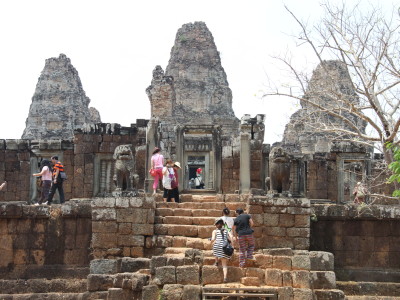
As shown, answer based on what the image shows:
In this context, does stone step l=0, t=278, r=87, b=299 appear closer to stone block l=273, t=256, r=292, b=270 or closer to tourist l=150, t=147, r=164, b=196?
tourist l=150, t=147, r=164, b=196

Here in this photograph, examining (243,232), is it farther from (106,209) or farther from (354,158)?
(354,158)

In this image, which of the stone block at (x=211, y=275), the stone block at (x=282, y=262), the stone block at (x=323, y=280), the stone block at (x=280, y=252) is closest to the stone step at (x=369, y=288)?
the stone block at (x=323, y=280)

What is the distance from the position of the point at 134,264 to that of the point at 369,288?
4689mm

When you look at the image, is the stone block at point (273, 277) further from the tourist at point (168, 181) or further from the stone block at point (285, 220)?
the tourist at point (168, 181)

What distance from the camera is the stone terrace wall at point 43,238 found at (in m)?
12.4

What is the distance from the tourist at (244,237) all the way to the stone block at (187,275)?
2.96ft

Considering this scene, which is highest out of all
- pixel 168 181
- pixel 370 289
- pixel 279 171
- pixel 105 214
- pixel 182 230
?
pixel 279 171

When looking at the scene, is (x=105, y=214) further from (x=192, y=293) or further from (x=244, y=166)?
(x=244, y=166)

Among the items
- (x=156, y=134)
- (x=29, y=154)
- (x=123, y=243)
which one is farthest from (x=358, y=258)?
(x=29, y=154)

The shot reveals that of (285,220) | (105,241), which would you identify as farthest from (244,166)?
Answer: (105,241)

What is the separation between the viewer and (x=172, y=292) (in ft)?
31.6

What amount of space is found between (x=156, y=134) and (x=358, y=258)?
228 inches

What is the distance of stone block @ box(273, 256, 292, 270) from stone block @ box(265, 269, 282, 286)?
0.56 m

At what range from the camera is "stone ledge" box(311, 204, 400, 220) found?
12.7 metres
